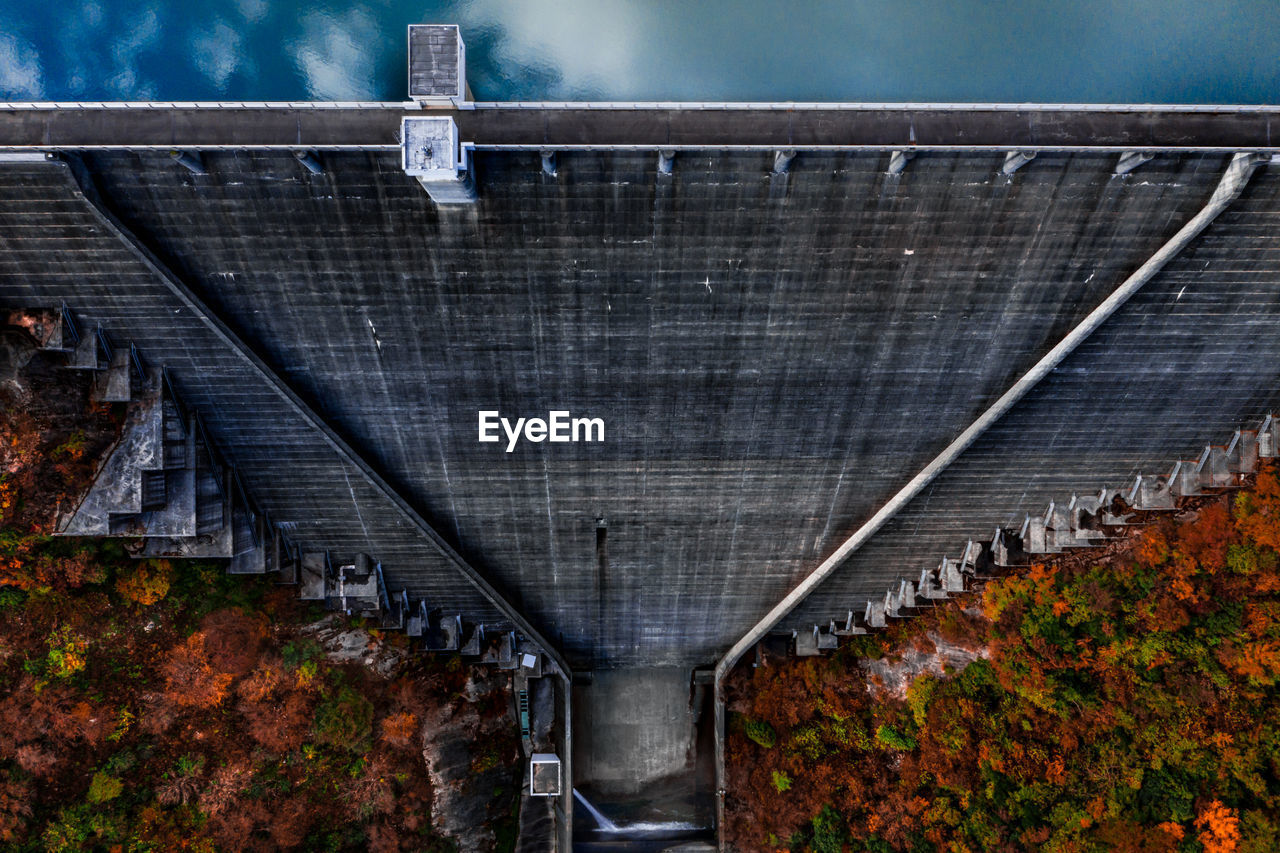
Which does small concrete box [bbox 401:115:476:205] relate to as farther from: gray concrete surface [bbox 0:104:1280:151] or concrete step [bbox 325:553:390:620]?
concrete step [bbox 325:553:390:620]

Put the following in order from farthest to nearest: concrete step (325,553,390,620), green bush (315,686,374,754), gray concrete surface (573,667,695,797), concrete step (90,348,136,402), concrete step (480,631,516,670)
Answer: gray concrete surface (573,667,695,797)
concrete step (480,631,516,670)
green bush (315,686,374,754)
concrete step (325,553,390,620)
concrete step (90,348,136,402)

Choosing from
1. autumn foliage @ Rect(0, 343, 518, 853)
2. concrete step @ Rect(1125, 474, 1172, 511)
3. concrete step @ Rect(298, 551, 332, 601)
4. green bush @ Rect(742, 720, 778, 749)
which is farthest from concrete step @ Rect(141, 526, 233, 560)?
concrete step @ Rect(1125, 474, 1172, 511)

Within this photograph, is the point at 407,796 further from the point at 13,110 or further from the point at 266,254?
the point at 13,110

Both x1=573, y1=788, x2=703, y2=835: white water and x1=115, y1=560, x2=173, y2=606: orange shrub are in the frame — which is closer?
x1=115, y1=560, x2=173, y2=606: orange shrub

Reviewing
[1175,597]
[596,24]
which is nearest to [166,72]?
[596,24]

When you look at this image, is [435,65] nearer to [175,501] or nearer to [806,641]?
[175,501]

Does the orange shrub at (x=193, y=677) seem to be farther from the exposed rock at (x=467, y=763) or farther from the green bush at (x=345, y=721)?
the exposed rock at (x=467, y=763)
